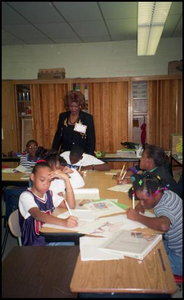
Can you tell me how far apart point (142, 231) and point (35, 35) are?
440 centimetres

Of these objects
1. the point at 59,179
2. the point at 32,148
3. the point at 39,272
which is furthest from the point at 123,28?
the point at 39,272

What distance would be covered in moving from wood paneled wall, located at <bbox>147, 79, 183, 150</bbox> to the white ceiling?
94 centimetres

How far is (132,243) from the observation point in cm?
130

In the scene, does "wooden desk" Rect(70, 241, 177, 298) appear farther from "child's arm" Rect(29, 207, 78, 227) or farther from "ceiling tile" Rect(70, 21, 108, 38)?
"ceiling tile" Rect(70, 21, 108, 38)

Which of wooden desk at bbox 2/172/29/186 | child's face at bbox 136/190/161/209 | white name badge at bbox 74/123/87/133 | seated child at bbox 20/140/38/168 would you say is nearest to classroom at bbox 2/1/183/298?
seated child at bbox 20/140/38/168

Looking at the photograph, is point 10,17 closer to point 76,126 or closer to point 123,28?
point 123,28

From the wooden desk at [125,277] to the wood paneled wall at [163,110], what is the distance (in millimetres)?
4298

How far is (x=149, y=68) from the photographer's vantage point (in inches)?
209

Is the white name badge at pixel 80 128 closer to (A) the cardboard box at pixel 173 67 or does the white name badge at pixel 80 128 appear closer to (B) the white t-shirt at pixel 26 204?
(B) the white t-shirt at pixel 26 204

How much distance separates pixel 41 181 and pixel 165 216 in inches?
33.0

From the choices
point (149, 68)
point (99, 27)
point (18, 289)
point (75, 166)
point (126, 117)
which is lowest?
point (18, 289)

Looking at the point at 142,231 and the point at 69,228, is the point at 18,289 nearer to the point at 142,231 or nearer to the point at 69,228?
the point at 69,228

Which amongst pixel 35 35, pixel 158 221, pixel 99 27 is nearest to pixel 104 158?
pixel 99 27

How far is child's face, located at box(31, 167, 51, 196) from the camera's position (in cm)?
180
